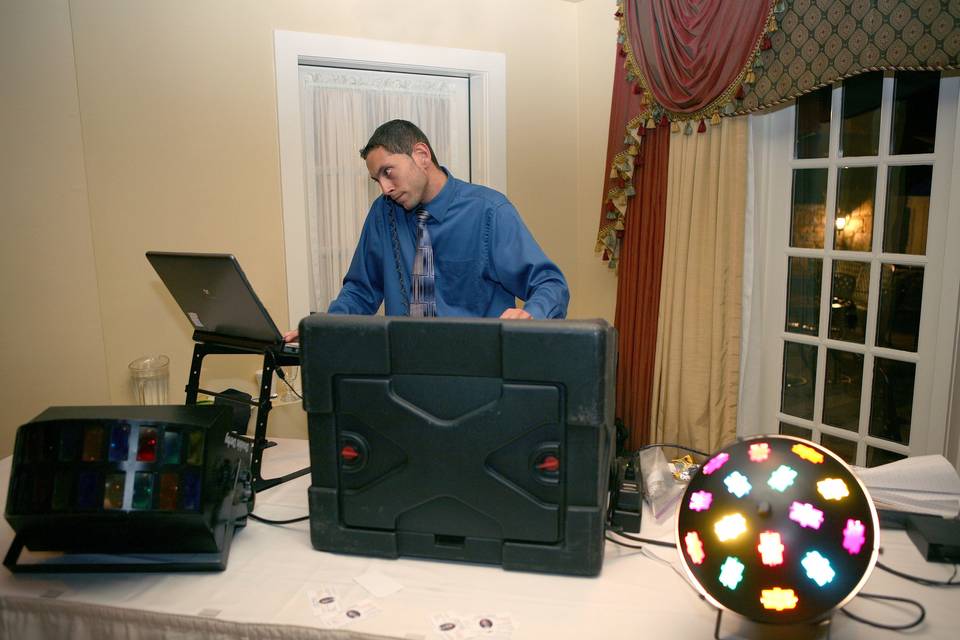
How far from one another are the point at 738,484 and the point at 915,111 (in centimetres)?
200

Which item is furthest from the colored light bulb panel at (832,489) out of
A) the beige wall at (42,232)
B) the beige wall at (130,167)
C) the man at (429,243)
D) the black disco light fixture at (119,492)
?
the beige wall at (42,232)

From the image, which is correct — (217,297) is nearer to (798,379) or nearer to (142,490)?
(142,490)

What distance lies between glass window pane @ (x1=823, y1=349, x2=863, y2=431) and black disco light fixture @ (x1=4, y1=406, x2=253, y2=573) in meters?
2.37

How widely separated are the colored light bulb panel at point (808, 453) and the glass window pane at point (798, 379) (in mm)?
1985

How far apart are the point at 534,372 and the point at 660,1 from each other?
7.49ft

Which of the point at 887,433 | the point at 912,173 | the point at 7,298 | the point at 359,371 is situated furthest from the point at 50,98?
the point at 887,433

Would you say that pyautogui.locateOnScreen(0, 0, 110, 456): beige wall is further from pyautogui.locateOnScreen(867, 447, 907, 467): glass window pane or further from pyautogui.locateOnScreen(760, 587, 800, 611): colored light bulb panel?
pyautogui.locateOnScreen(867, 447, 907, 467): glass window pane

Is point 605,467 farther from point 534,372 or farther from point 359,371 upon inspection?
point 359,371

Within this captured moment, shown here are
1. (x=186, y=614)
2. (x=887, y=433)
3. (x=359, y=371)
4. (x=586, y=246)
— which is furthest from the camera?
(x=586, y=246)

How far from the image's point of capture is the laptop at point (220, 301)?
161 centimetres

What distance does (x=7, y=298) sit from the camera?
270 centimetres

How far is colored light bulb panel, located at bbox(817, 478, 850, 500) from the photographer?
95 centimetres

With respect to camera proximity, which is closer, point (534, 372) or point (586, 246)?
point (534, 372)

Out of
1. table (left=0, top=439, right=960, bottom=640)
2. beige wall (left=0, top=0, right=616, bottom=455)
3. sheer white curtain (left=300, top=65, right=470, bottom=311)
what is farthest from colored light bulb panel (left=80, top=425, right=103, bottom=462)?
sheer white curtain (left=300, top=65, right=470, bottom=311)
